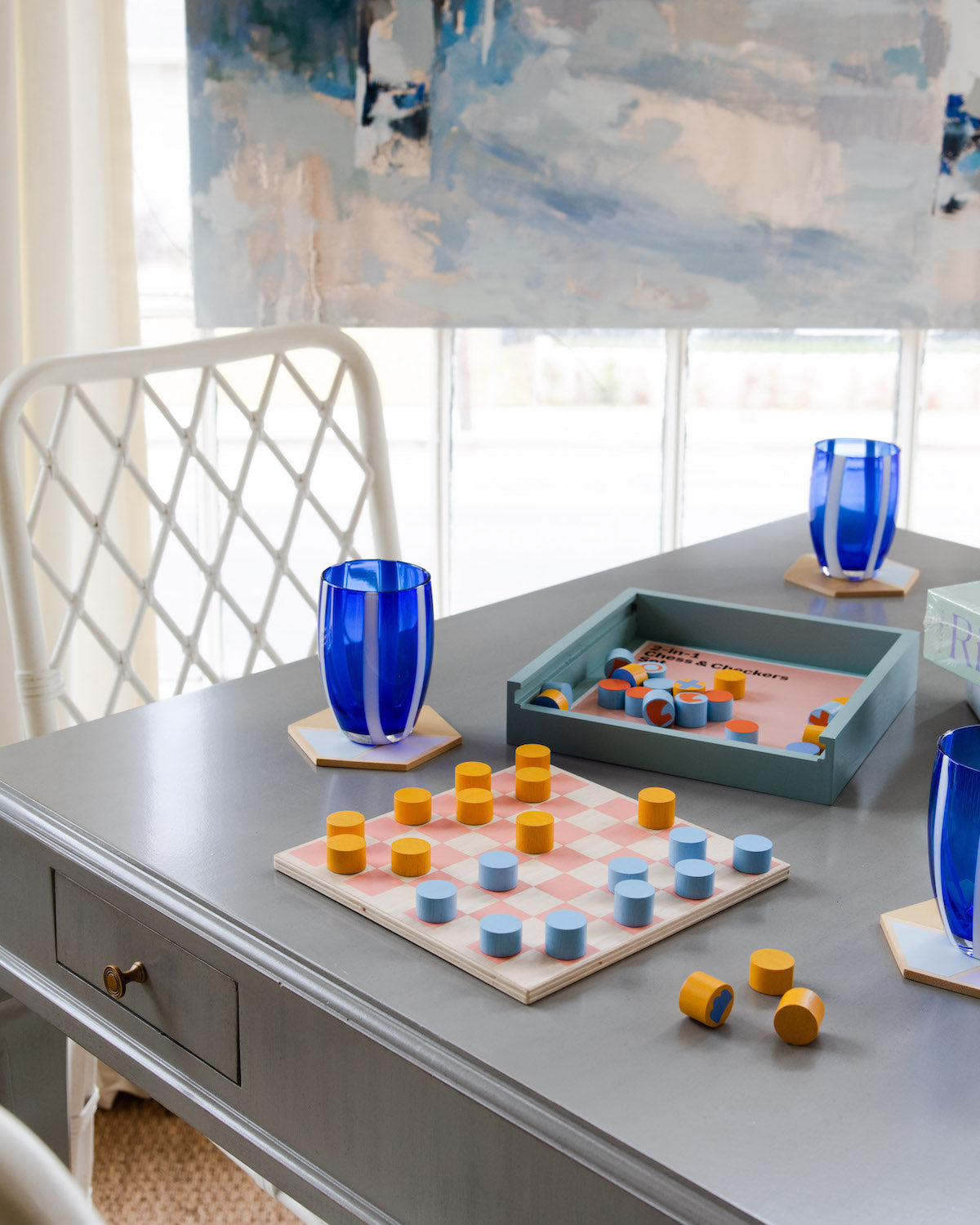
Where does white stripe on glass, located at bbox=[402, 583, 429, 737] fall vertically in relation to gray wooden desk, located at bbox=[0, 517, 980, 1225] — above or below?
above

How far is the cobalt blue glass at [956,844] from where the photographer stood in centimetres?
64

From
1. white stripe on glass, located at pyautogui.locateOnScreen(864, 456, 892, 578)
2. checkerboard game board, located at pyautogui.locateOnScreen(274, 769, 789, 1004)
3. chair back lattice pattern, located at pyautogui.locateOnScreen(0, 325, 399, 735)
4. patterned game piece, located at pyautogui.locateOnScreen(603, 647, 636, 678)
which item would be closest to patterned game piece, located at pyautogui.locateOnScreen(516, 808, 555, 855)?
checkerboard game board, located at pyautogui.locateOnScreen(274, 769, 789, 1004)

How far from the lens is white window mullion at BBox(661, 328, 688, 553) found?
262 centimetres

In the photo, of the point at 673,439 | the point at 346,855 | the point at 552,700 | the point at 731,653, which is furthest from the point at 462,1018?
the point at 673,439

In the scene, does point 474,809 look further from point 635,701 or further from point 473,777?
point 635,701

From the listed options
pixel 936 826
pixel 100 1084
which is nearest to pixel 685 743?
pixel 936 826

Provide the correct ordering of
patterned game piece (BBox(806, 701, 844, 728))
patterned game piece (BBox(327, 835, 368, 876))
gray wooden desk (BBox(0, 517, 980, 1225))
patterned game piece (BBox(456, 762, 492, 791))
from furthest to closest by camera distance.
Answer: patterned game piece (BBox(806, 701, 844, 728))
patterned game piece (BBox(456, 762, 492, 791))
patterned game piece (BBox(327, 835, 368, 876))
gray wooden desk (BBox(0, 517, 980, 1225))

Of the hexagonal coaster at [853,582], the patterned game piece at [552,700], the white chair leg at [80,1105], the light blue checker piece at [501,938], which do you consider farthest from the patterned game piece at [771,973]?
the white chair leg at [80,1105]

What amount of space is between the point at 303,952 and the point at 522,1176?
0.56 feet

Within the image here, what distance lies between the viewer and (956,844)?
2.12ft

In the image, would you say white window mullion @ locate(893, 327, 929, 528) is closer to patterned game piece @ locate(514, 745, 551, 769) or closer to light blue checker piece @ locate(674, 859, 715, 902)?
patterned game piece @ locate(514, 745, 551, 769)

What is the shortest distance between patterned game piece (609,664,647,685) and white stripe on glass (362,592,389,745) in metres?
0.21

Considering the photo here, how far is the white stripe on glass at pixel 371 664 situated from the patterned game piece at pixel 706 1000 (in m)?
0.36

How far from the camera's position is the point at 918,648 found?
1.16 meters
